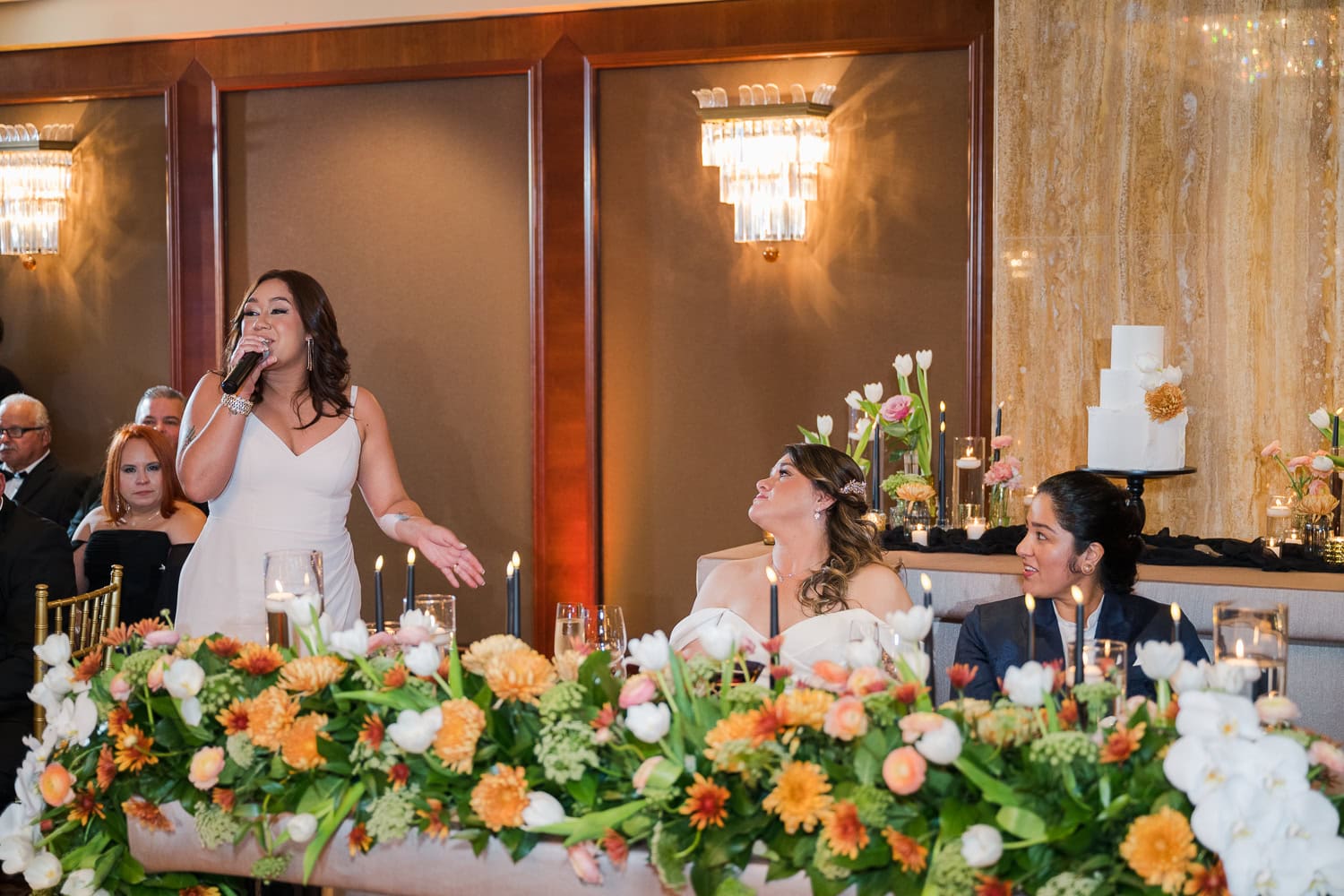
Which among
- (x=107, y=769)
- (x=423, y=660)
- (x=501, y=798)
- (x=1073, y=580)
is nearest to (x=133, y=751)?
(x=107, y=769)

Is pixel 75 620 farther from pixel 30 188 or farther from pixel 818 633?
pixel 30 188

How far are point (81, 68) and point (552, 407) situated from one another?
287 centimetres

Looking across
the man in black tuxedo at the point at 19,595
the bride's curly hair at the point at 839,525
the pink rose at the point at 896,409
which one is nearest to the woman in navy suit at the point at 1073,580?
the bride's curly hair at the point at 839,525

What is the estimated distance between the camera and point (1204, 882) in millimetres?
1380

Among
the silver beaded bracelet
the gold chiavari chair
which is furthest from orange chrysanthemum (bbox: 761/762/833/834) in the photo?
the gold chiavari chair

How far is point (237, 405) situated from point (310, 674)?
1594 millimetres

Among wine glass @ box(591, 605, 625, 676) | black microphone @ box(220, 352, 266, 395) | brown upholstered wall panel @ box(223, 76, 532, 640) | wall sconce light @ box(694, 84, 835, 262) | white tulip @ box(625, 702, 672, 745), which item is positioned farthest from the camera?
brown upholstered wall panel @ box(223, 76, 532, 640)

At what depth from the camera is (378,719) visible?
5.58 ft

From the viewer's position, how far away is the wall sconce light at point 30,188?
21.7 feet

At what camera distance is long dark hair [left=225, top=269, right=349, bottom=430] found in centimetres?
329

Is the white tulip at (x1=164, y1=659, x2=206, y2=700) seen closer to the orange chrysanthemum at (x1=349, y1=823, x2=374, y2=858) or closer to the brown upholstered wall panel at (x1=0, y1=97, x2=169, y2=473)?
the orange chrysanthemum at (x1=349, y1=823, x2=374, y2=858)

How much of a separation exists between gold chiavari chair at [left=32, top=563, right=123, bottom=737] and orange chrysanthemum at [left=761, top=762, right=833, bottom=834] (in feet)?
7.37

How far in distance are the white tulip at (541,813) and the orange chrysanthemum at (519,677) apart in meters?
0.13

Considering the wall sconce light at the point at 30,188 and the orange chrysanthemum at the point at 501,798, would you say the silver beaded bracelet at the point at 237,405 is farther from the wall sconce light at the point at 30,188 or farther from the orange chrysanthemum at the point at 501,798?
the wall sconce light at the point at 30,188
